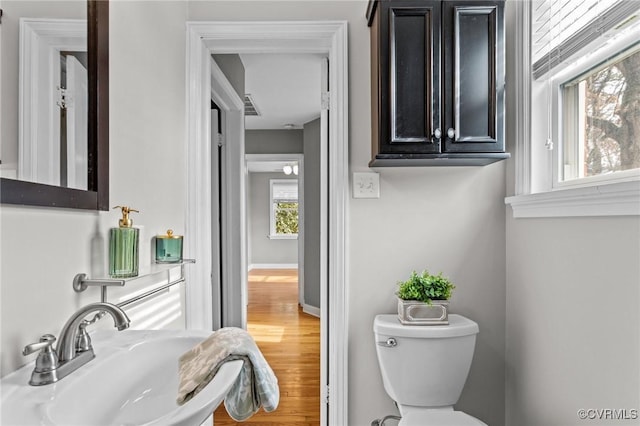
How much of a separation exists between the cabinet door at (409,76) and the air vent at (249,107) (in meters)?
2.85

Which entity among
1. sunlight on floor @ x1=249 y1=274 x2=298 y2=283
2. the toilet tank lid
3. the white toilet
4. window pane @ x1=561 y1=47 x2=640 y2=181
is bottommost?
sunlight on floor @ x1=249 y1=274 x2=298 y2=283

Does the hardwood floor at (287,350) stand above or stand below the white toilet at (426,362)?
below

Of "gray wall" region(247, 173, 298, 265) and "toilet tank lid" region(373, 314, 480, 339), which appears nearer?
"toilet tank lid" region(373, 314, 480, 339)

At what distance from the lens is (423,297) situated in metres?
1.75

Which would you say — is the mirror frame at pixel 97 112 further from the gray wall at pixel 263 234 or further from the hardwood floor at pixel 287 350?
the gray wall at pixel 263 234

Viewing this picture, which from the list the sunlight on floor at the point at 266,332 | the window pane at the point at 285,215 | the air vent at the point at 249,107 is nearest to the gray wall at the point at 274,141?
the air vent at the point at 249,107

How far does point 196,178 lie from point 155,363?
1.06 m

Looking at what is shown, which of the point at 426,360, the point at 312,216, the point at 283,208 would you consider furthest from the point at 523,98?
the point at 283,208

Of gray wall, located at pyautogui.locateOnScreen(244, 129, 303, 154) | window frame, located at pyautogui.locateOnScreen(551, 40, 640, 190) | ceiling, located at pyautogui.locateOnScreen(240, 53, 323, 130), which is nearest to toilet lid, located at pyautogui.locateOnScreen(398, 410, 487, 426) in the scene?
window frame, located at pyautogui.locateOnScreen(551, 40, 640, 190)

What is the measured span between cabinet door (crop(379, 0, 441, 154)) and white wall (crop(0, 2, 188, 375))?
888mm

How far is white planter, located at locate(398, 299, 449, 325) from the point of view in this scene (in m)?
1.71

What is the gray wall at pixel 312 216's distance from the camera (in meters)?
5.07

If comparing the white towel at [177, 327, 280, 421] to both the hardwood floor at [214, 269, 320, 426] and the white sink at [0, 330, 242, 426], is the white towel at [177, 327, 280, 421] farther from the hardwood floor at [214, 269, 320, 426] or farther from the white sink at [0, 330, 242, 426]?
the hardwood floor at [214, 269, 320, 426]

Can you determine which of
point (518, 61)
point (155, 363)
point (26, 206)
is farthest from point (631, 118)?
point (26, 206)
